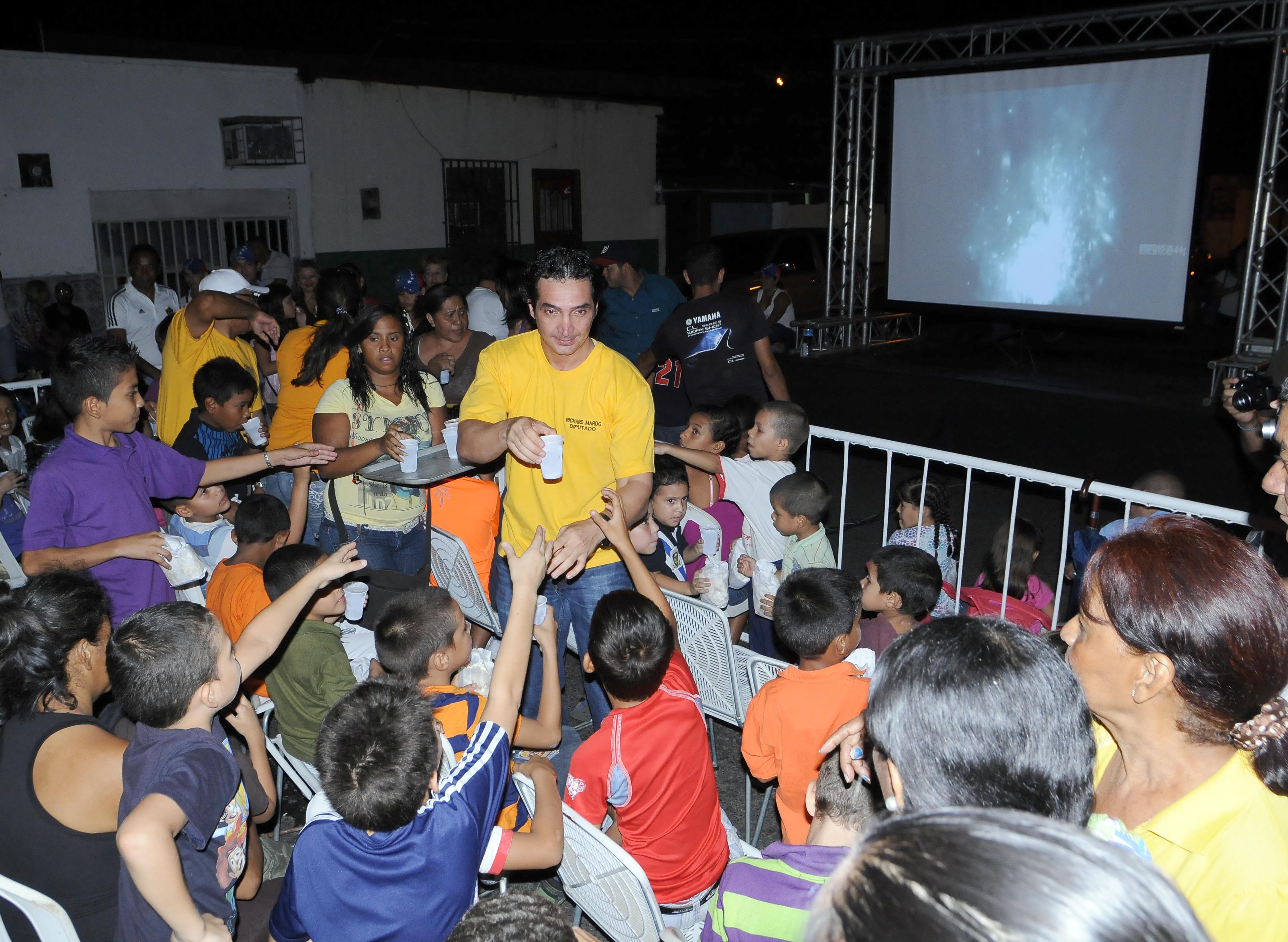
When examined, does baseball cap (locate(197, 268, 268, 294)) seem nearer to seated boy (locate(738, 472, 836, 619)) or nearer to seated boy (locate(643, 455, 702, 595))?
seated boy (locate(643, 455, 702, 595))

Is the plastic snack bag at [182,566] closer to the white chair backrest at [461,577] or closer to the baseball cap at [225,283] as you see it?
the white chair backrest at [461,577]

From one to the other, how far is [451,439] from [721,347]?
231 centimetres

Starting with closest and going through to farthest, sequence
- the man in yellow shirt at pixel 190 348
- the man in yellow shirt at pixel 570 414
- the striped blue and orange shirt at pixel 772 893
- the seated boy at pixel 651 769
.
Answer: the striped blue and orange shirt at pixel 772 893 < the seated boy at pixel 651 769 < the man in yellow shirt at pixel 570 414 < the man in yellow shirt at pixel 190 348

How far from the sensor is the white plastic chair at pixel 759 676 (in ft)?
10.2

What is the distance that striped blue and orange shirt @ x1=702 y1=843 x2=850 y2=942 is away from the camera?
1.73 meters

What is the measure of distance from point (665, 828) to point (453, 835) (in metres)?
0.79

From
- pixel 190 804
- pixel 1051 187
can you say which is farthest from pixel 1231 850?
pixel 1051 187

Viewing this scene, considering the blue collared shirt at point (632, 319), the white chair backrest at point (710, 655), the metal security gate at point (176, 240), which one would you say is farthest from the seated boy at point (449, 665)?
the metal security gate at point (176, 240)

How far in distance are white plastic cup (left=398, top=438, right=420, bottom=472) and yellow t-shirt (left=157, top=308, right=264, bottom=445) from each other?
154 centimetres

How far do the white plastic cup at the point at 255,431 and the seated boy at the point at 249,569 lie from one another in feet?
3.21

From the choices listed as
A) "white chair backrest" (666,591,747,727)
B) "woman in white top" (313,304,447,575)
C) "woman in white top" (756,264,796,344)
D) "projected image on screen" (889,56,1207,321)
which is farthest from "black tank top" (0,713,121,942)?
"projected image on screen" (889,56,1207,321)

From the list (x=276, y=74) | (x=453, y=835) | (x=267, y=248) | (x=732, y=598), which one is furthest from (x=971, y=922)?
(x=276, y=74)

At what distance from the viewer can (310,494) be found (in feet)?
15.4

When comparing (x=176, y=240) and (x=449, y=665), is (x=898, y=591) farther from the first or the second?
(x=176, y=240)
